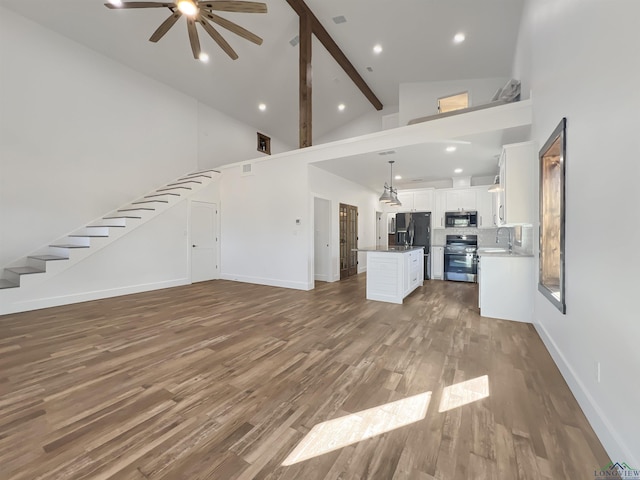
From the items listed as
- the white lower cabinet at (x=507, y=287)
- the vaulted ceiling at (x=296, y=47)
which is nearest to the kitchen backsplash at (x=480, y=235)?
the white lower cabinet at (x=507, y=287)

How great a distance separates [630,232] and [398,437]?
1.64m

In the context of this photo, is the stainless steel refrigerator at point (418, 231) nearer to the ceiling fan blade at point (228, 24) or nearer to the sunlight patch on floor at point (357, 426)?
the ceiling fan blade at point (228, 24)

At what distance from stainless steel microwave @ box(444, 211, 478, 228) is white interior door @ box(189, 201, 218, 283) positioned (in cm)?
621

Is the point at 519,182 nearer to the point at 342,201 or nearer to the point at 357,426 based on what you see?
the point at 357,426

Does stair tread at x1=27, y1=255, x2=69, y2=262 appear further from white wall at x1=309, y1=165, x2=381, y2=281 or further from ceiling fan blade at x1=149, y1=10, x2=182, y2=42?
white wall at x1=309, y1=165, x2=381, y2=281

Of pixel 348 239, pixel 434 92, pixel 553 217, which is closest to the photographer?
pixel 553 217

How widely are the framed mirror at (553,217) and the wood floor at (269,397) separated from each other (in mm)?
684

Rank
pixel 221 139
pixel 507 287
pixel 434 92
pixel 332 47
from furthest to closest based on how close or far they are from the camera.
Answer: pixel 221 139, pixel 434 92, pixel 332 47, pixel 507 287

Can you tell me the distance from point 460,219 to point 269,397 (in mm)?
6504

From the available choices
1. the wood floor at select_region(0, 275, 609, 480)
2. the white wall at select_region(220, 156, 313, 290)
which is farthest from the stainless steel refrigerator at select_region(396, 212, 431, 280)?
the wood floor at select_region(0, 275, 609, 480)

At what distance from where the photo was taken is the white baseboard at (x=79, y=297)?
397 centimetres

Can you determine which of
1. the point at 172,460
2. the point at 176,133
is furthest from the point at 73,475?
the point at 176,133

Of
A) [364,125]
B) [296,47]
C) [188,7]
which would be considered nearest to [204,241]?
[188,7]

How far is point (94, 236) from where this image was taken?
483 centimetres
